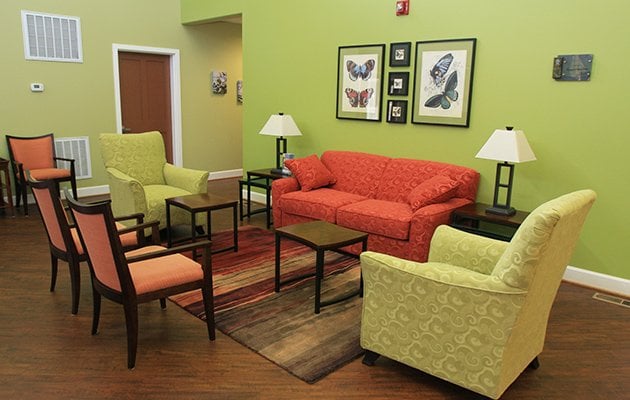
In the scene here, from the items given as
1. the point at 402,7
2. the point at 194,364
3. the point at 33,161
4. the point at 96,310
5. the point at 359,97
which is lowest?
the point at 194,364

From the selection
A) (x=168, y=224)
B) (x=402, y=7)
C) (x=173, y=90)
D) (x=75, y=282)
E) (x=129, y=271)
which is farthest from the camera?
(x=173, y=90)

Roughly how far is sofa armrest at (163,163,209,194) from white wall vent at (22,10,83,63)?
7.45 feet

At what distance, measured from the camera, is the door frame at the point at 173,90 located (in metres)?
6.47

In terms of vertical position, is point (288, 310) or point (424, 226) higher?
point (424, 226)

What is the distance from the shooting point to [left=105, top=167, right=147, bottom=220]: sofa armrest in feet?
13.8

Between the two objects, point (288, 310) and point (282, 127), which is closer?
point (288, 310)

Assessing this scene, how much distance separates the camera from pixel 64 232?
2.91m

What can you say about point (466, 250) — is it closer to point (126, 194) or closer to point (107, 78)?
point (126, 194)

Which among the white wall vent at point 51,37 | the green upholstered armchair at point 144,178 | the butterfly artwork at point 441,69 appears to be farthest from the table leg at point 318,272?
the white wall vent at point 51,37

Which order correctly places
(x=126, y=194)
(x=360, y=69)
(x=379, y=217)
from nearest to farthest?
(x=379, y=217) < (x=126, y=194) < (x=360, y=69)

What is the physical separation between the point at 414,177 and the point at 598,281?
167 cm

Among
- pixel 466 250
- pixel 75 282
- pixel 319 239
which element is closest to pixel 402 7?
pixel 319 239

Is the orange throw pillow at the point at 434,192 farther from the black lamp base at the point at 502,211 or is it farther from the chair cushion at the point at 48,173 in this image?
the chair cushion at the point at 48,173

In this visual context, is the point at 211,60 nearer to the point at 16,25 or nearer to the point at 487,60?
the point at 16,25
